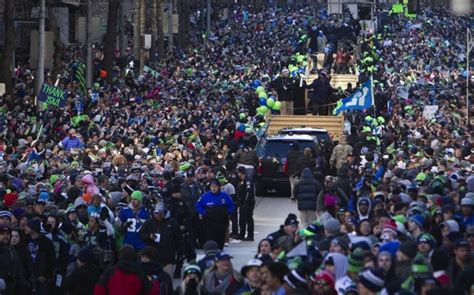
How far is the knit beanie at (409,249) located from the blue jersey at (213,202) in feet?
35.8

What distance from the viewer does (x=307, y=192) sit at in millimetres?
29000

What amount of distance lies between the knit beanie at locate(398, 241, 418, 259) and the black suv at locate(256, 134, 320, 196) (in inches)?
835

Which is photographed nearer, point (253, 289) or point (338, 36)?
point (253, 289)

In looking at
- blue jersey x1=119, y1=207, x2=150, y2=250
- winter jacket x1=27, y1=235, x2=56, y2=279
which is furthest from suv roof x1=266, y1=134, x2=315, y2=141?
winter jacket x1=27, y1=235, x2=56, y2=279

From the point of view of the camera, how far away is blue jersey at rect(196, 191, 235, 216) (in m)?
27.9

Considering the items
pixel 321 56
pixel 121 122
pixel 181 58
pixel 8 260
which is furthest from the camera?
pixel 181 58

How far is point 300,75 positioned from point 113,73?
488 inches

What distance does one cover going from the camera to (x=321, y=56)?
65.6 metres

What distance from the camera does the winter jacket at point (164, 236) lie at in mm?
22719

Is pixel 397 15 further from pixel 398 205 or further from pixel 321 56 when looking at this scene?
pixel 398 205

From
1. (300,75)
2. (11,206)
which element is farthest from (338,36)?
(11,206)

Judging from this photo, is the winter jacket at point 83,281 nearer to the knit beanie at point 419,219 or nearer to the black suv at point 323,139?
the knit beanie at point 419,219

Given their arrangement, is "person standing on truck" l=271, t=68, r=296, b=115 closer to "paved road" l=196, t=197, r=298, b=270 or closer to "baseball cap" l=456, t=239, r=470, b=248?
"paved road" l=196, t=197, r=298, b=270

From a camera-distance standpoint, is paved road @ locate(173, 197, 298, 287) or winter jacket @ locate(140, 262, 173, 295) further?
paved road @ locate(173, 197, 298, 287)
